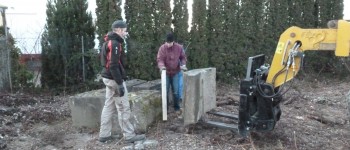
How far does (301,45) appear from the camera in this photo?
596cm

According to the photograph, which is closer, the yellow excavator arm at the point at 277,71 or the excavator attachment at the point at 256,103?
the yellow excavator arm at the point at 277,71

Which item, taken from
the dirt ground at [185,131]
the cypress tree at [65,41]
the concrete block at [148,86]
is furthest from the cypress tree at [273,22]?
the cypress tree at [65,41]

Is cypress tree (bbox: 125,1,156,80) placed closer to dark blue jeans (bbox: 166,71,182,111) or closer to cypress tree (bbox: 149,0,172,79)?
cypress tree (bbox: 149,0,172,79)

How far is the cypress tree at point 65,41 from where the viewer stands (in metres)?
10.6

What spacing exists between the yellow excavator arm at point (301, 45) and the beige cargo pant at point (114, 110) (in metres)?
2.23

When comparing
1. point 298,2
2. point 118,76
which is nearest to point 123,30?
point 118,76

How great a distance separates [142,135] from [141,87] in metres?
1.89

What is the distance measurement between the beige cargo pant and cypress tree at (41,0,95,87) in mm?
4273

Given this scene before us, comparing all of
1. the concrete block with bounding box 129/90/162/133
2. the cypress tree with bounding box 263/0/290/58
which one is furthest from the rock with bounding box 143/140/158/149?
Answer: the cypress tree with bounding box 263/0/290/58

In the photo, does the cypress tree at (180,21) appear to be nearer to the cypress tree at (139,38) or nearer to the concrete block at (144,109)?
the cypress tree at (139,38)

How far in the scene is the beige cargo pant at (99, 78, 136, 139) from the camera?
648 centimetres

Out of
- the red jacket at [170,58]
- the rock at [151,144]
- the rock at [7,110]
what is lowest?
the rock at [151,144]

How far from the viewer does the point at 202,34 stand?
11617 mm

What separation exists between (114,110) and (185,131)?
121 centimetres
